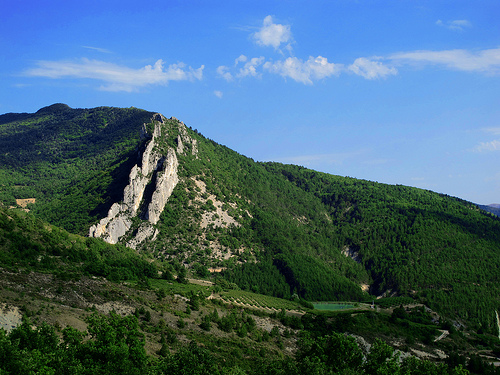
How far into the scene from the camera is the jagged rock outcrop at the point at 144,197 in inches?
5903

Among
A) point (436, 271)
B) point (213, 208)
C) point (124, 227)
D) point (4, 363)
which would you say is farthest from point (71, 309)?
point (436, 271)

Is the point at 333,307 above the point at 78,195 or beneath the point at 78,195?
beneath

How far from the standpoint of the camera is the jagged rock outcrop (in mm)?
149938

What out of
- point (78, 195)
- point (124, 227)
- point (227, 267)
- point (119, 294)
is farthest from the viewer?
point (78, 195)

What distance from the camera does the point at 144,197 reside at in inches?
6560

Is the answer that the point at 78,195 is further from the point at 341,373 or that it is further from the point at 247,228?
the point at 341,373

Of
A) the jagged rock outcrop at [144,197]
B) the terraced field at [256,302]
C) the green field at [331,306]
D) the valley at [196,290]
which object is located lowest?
the green field at [331,306]

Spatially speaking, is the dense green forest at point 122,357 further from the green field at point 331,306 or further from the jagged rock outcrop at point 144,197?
the green field at point 331,306

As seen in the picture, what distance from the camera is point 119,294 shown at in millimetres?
83688

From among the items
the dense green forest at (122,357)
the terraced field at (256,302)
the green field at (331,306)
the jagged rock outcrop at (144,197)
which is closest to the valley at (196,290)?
the dense green forest at (122,357)

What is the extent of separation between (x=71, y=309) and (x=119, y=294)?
1513 centimetres

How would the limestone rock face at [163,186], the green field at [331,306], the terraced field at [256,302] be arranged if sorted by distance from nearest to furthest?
1. the terraced field at [256,302]
2. the green field at [331,306]
3. the limestone rock face at [163,186]

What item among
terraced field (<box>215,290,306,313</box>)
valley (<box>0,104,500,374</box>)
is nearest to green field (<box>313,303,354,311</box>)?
valley (<box>0,104,500,374</box>)

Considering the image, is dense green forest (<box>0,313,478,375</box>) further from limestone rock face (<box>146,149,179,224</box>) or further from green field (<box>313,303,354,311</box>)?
limestone rock face (<box>146,149,179,224</box>)
